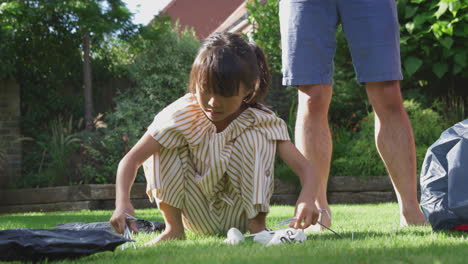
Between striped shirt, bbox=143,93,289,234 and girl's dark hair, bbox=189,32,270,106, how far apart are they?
0.16m

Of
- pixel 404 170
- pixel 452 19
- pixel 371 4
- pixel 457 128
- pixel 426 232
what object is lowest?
pixel 426 232

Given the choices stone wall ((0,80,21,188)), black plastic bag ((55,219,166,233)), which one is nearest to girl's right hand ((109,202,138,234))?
black plastic bag ((55,219,166,233))

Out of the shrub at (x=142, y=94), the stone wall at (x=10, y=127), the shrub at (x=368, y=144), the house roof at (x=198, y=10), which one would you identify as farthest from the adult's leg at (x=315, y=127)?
the house roof at (x=198, y=10)

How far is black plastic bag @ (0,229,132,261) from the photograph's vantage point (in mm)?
1791

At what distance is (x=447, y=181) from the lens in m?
2.58

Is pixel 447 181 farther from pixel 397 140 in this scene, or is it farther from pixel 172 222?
pixel 172 222

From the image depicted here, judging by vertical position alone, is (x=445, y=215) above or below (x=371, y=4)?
below

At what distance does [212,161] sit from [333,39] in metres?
1.08

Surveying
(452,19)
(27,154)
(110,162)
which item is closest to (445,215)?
(452,19)

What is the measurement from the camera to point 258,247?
6.89 feet

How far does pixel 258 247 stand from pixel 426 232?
2.86 ft

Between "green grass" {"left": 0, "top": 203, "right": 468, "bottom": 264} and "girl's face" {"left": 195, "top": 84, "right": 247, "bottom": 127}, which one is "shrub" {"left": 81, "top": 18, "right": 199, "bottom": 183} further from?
"green grass" {"left": 0, "top": 203, "right": 468, "bottom": 264}

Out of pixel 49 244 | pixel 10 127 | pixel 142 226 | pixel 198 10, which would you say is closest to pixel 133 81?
pixel 10 127

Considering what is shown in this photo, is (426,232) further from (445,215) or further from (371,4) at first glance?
(371,4)
